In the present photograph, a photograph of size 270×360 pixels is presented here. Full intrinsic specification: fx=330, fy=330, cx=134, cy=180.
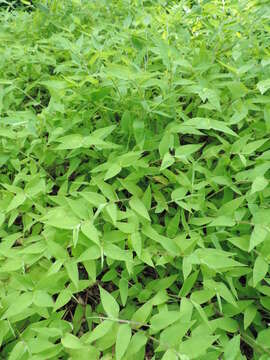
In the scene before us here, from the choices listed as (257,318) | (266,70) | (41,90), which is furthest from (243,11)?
(257,318)

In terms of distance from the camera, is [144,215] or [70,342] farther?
[144,215]

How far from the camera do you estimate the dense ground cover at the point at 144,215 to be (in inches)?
34.5

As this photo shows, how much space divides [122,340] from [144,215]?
13.1 inches

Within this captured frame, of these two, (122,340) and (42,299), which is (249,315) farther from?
(42,299)

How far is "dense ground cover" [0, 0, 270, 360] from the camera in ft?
2.88

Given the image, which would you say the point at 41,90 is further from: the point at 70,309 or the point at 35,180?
the point at 70,309

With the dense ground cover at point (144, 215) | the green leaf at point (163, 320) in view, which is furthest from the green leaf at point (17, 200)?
the green leaf at point (163, 320)

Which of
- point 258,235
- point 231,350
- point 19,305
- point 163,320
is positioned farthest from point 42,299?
point 258,235

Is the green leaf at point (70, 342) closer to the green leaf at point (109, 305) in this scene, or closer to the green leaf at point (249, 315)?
the green leaf at point (109, 305)

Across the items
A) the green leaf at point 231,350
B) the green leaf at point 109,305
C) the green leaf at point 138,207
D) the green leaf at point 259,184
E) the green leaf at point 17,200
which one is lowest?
the green leaf at point 231,350

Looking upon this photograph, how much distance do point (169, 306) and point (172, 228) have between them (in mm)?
233

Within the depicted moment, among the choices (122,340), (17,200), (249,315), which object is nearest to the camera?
(122,340)

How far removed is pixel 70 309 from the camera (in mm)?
1072

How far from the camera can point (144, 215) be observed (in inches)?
37.8
